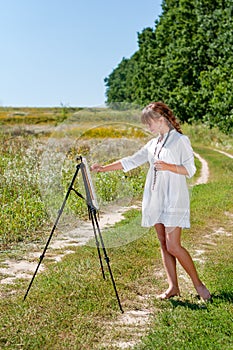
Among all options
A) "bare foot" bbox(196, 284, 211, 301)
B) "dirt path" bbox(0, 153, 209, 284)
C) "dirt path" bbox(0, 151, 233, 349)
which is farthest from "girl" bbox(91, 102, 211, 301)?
"dirt path" bbox(0, 153, 209, 284)

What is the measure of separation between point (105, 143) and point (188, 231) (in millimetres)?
3169

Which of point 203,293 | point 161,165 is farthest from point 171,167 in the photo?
point 203,293

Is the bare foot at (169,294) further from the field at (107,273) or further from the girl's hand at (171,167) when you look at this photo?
the girl's hand at (171,167)

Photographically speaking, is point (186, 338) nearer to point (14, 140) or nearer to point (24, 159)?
point (24, 159)

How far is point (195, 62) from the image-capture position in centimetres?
3478

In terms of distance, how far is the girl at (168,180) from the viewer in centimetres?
562

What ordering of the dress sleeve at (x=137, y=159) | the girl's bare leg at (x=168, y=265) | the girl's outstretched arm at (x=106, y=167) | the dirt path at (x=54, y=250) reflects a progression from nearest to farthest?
the girl's bare leg at (x=168, y=265)
the dress sleeve at (x=137, y=159)
the girl's outstretched arm at (x=106, y=167)
the dirt path at (x=54, y=250)

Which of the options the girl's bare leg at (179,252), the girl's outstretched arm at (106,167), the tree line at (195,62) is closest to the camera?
the girl's bare leg at (179,252)

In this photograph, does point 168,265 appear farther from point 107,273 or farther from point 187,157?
point 107,273

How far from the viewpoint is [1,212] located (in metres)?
10.1

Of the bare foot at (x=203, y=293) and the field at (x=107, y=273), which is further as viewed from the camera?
the bare foot at (x=203, y=293)

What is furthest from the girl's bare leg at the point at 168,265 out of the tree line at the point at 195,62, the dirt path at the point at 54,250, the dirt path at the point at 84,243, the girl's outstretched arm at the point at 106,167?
the tree line at the point at 195,62

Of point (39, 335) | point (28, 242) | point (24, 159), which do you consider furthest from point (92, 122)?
point (24, 159)

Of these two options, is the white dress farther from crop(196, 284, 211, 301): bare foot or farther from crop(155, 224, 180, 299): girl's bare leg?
crop(196, 284, 211, 301): bare foot
